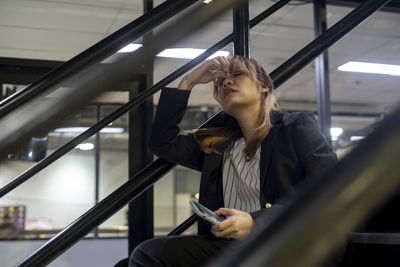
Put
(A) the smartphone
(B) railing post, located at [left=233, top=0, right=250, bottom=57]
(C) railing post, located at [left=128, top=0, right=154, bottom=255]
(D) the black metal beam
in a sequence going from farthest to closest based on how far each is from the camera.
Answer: (D) the black metal beam
(C) railing post, located at [left=128, top=0, right=154, bottom=255]
(B) railing post, located at [left=233, top=0, right=250, bottom=57]
(A) the smartphone

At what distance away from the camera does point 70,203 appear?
4.51 m

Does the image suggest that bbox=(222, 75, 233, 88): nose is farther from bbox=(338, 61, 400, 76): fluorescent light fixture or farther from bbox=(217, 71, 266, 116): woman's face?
bbox=(338, 61, 400, 76): fluorescent light fixture

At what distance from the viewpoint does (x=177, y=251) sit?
120cm

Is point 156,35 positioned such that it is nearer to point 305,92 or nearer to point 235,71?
point 235,71

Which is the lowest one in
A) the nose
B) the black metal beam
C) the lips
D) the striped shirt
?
the striped shirt

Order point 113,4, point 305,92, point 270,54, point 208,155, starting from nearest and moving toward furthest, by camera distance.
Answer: point 208,155, point 113,4, point 270,54, point 305,92

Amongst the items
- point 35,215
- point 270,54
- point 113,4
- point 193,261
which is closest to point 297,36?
point 270,54

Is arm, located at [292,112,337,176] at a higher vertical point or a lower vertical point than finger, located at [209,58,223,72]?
lower

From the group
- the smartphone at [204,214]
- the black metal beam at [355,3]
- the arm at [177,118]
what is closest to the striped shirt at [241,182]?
the arm at [177,118]

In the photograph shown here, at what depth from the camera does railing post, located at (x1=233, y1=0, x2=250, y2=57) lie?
4.79ft

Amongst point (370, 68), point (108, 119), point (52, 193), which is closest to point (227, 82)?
point (108, 119)

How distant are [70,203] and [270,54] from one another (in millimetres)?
2376

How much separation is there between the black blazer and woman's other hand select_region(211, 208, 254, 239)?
52 millimetres

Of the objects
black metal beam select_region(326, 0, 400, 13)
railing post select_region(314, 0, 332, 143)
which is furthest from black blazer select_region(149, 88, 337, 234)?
black metal beam select_region(326, 0, 400, 13)
